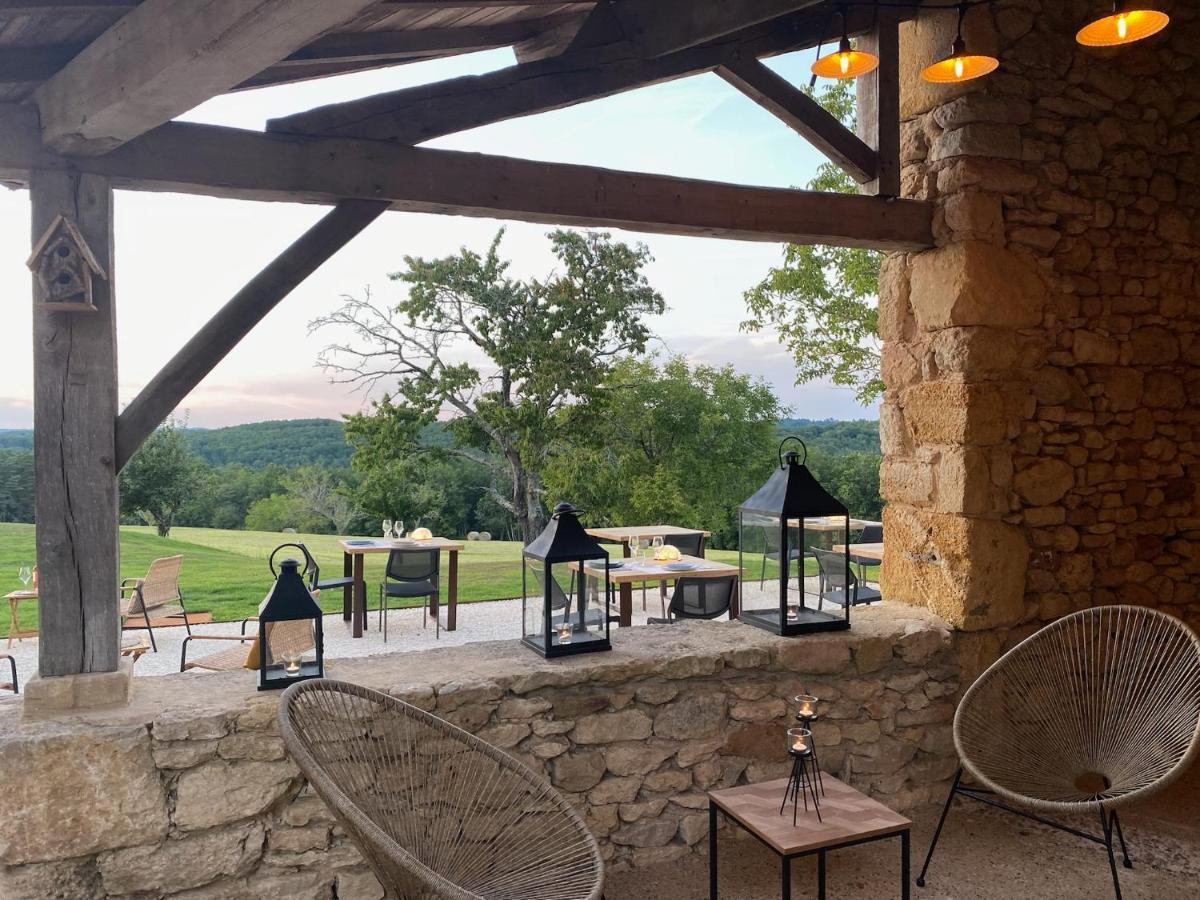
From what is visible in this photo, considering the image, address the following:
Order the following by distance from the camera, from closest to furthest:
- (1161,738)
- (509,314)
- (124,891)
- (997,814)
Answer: (124,891) → (1161,738) → (997,814) → (509,314)

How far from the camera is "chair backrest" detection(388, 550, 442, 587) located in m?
6.10

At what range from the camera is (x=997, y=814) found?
124 inches

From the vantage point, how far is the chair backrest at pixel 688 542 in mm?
6945

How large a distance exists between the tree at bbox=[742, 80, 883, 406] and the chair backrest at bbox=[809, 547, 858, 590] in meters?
5.70

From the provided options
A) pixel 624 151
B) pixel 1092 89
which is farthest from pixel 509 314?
pixel 1092 89

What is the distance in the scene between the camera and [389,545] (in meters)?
6.30

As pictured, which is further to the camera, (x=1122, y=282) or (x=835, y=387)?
(x=835, y=387)

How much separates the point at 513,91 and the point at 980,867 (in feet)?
10.1

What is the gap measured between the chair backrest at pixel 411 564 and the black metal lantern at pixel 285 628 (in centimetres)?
349

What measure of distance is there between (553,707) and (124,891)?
4.12 feet

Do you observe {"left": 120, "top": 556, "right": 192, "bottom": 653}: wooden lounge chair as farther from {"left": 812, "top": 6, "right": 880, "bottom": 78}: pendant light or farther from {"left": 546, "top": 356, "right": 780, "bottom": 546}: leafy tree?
{"left": 546, "top": 356, "right": 780, "bottom": 546}: leafy tree

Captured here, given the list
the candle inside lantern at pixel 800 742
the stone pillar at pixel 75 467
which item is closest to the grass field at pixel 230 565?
the stone pillar at pixel 75 467

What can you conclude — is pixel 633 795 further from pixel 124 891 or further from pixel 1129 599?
pixel 1129 599

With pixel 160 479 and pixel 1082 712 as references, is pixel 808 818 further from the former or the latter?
pixel 160 479
